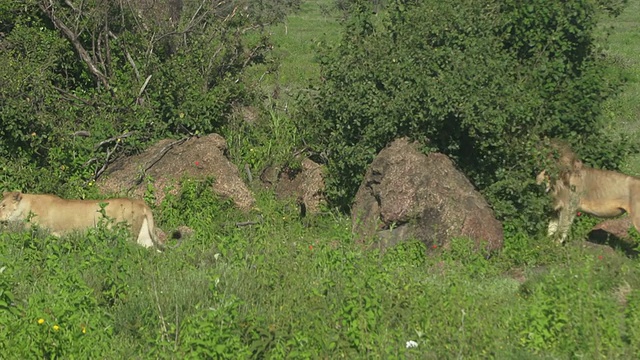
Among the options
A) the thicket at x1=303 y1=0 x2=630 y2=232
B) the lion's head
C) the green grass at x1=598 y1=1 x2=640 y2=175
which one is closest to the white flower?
the thicket at x1=303 y1=0 x2=630 y2=232

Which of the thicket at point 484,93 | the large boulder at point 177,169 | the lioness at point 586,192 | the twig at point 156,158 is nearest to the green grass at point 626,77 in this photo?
the thicket at point 484,93

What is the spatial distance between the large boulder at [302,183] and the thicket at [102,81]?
55.3 inches

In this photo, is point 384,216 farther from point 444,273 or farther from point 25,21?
point 25,21

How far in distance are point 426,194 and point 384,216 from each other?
601mm

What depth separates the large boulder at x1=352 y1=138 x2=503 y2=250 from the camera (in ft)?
39.3

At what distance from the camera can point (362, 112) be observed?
13.6 m

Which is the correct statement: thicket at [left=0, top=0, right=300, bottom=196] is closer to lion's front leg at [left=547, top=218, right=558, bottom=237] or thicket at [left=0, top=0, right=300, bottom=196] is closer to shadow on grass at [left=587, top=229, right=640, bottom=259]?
lion's front leg at [left=547, top=218, right=558, bottom=237]

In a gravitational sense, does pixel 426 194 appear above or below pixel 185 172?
above

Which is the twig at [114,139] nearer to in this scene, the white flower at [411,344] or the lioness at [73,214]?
the lioness at [73,214]

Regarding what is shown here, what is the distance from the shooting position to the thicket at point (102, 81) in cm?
1455

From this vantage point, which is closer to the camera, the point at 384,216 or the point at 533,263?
the point at 533,263

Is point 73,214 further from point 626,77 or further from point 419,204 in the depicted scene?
point 626,77

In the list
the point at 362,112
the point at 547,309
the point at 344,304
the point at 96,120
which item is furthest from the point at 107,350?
the point at 96,120

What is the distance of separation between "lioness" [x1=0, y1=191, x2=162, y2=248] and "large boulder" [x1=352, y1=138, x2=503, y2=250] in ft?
8.66
